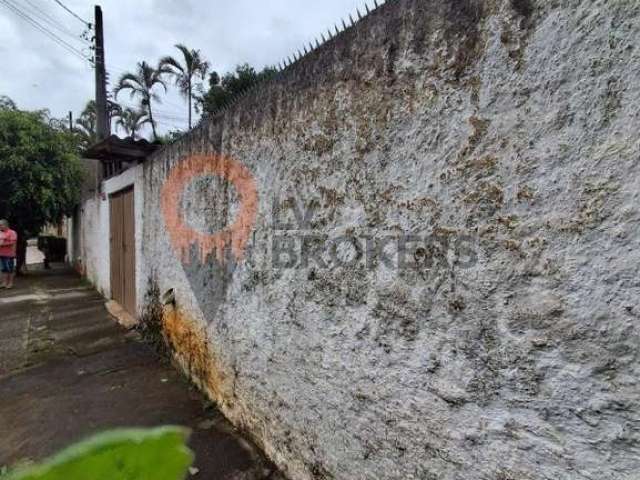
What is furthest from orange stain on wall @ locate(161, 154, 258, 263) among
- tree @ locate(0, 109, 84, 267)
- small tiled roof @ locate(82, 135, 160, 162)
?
tree @ locate(0, 109, 84, 267)

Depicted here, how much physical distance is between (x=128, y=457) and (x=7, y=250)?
10.7m

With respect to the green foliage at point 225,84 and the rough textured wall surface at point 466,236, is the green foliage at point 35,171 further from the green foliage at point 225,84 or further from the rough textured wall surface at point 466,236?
the rough textured wall surface at point 466,236

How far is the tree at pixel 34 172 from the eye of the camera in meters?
9.15

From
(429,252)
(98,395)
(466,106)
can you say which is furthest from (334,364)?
(98,395)

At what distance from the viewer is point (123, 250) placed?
245 inches

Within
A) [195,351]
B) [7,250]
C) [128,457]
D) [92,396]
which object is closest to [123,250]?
[92,396]

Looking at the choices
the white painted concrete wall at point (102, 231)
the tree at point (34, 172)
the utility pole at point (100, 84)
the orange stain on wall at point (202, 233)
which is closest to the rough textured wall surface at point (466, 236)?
the orange stain on wall at point (202, 233)

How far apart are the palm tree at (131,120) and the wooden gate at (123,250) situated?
47.7 ft

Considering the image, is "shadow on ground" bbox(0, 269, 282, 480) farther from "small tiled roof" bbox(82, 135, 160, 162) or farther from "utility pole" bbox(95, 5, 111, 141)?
"utility pole" bbox(95, 5, 111, 141)

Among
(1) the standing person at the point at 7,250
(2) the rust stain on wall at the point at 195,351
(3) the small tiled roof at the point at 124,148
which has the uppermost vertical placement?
(3) the small tiled roof at the point at 124,148

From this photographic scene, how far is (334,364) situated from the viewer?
1.96 metres

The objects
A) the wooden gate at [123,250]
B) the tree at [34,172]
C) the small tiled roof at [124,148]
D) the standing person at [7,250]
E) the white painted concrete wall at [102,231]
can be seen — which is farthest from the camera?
the tree at [34,172]

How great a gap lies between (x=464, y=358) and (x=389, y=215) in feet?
2.11

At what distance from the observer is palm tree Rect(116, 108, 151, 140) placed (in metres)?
19.3
